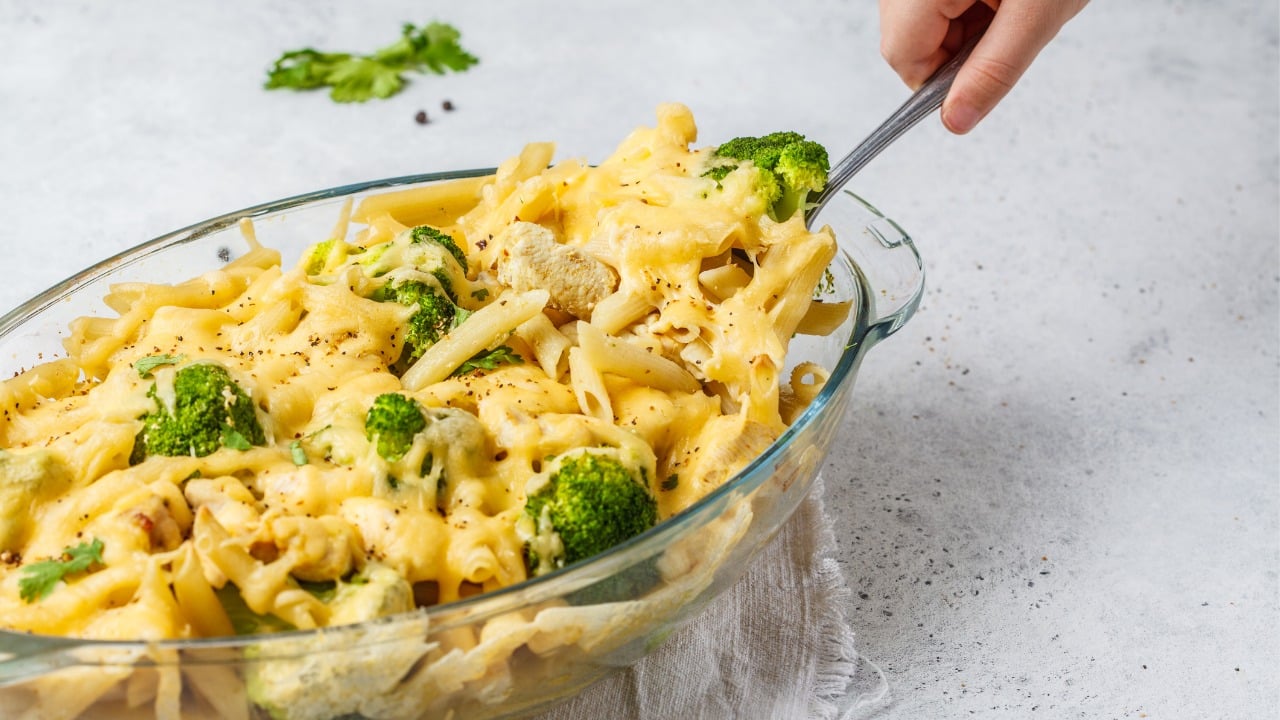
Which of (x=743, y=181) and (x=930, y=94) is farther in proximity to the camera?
(x=930, y=94)

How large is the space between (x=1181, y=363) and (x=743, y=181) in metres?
1.67

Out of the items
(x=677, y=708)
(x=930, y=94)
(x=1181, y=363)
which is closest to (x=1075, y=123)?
(x=1181, y=363)

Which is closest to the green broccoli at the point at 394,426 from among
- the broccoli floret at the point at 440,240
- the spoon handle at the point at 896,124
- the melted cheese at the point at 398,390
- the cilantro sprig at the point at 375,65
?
the melted cheese at the point at 398,390

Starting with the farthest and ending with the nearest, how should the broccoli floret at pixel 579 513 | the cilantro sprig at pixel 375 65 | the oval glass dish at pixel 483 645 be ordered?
the cilantro sprig at pixel 375 65 → the broccoli floret at pixel 579 513 → the oval glass dish at pixel 483 645

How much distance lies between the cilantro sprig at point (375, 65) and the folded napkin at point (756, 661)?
297 cm

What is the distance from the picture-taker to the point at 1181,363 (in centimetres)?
371

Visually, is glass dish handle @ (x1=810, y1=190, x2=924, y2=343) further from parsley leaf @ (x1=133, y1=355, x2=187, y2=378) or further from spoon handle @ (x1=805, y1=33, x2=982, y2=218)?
parsley leaf @ (x1=133, y1=355, x2=187, y2=378)

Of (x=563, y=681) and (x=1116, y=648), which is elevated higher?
(x=563, y=681)

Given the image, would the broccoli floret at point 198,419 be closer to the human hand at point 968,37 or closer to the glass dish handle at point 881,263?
the glass dish handle at point 881,263

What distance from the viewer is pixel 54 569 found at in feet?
6.70

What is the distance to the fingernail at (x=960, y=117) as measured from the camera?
2.97m

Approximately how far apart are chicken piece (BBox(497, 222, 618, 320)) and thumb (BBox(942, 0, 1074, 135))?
0.91m

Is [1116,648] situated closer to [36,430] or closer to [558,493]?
[558,493]

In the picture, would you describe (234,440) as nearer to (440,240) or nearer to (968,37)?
(440,240)
